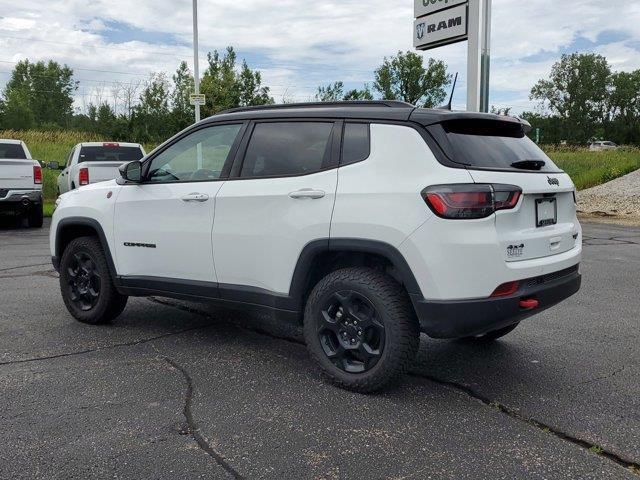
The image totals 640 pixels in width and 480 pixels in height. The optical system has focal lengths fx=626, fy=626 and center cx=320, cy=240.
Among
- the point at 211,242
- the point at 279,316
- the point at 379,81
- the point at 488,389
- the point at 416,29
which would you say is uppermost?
the point at 379,81

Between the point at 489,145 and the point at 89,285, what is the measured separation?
11.8 feet

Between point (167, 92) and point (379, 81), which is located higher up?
point (379, 81)

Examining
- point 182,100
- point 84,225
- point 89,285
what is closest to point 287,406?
point 89,285

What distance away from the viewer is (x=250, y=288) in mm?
4336

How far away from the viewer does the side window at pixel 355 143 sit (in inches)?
155

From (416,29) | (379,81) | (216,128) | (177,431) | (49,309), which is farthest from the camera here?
(379,81)

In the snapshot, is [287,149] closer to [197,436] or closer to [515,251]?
[515,251]

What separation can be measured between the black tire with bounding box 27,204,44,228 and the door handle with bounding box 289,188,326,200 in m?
11.1

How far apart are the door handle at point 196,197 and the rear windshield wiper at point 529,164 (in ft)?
7.00

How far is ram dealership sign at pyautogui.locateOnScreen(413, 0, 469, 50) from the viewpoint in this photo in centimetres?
1606

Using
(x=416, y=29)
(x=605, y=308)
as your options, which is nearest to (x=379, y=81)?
(x=416, y=29)

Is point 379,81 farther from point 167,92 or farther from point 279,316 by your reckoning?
point 279,316

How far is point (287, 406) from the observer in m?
3.71

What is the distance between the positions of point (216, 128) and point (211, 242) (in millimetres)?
Result: 916
